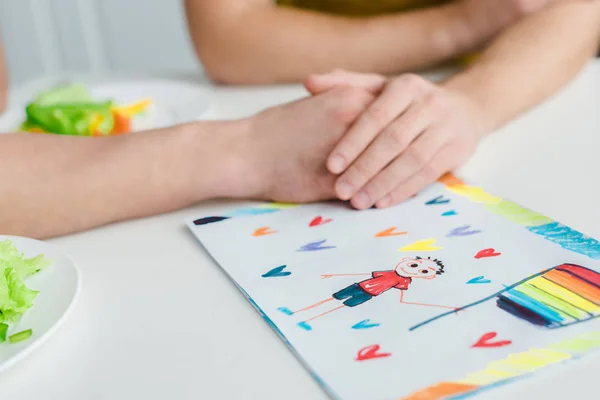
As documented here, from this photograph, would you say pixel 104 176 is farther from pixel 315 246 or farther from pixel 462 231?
pixel 462 231

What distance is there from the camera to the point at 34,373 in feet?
1.33

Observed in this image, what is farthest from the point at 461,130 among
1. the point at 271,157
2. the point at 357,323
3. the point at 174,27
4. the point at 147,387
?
the point at 174,27

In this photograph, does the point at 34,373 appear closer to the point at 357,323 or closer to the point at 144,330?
the point at 144,330

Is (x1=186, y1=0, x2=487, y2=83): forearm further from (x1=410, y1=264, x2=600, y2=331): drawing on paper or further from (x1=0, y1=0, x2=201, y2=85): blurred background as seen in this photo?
(x1=0, y1=0, x2=201, y2=85): blurred background

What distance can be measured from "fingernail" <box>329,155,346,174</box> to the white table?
124mm

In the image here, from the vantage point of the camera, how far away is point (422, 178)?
2.00 feet

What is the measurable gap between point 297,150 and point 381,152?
8 cm

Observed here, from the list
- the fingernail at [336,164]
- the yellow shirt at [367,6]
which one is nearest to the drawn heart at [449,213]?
the fingernail at [336,164]

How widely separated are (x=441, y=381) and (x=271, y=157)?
0.31 m

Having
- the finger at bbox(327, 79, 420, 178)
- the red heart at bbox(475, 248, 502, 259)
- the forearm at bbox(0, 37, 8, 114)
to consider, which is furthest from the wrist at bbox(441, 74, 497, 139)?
the forearm at bbox(0, 37, 8, 114)

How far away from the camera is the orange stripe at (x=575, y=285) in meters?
0.42

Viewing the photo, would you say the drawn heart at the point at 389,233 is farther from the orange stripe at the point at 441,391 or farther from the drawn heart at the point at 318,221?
the orange stripe at the point at 441,391

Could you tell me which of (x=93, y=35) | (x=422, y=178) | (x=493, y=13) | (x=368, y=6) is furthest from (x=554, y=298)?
(x=93, y=35)

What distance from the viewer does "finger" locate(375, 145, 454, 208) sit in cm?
59
